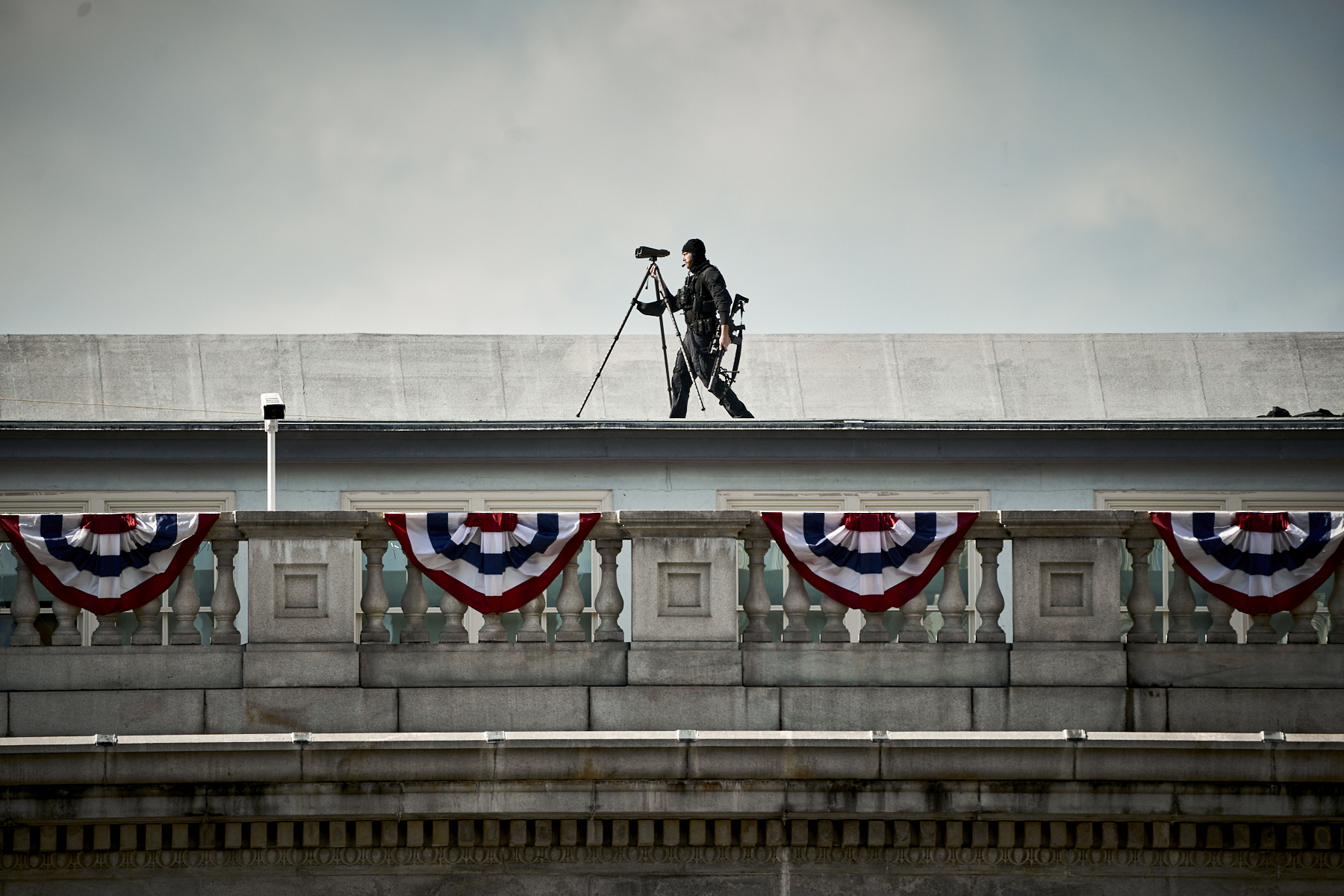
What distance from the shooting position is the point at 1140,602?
9367 millimetres

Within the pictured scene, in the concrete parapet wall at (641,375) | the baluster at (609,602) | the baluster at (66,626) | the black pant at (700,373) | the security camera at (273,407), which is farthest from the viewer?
the concrete parapet wall at (641,375)

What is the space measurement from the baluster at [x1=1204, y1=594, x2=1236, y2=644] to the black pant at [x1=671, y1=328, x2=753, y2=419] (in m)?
8.43

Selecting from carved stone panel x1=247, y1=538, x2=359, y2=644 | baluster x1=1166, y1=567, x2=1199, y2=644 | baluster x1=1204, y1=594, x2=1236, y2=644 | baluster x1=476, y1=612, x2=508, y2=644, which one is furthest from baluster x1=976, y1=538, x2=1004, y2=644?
carved stone panel x1=247, y1=538, x2=359, y2=644

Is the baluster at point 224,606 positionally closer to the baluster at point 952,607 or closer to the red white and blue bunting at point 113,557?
the red white and blue bunting at point 113,557

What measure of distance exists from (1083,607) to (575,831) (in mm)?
3545

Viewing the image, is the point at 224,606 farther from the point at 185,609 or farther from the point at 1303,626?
the point at 1303,626

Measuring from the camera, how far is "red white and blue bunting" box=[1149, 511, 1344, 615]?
31.0 ft

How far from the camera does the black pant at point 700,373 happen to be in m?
17.5

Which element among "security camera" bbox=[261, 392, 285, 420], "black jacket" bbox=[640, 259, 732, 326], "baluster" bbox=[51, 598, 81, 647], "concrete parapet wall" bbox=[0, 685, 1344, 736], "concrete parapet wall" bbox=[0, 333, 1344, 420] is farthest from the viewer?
"concrete parapet wall" bbox=[0, 333, 1344, 420]

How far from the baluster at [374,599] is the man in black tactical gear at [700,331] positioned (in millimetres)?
8378

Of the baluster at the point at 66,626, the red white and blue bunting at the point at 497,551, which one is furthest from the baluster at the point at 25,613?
the red white and blue bunting at the point at 497,551

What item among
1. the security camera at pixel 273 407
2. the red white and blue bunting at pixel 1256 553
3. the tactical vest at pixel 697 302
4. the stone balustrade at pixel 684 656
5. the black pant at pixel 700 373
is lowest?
the stone balustrade at pixel 684 656

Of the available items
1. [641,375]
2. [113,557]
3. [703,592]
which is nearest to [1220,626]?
[703,592]

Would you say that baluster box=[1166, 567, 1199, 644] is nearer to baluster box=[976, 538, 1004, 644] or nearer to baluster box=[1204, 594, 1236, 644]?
baluster box=[1204, 594, 1236, 644]
